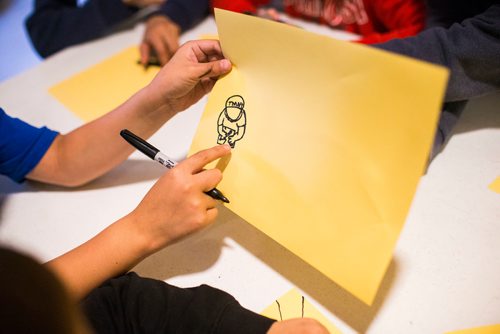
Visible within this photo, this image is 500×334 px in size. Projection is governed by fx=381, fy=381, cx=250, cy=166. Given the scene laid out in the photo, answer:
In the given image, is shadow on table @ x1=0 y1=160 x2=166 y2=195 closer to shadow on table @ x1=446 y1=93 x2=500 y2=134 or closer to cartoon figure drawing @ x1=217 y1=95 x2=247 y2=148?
cartoon figure drawing @ x1=217 y1=95 x2=247 y2=148

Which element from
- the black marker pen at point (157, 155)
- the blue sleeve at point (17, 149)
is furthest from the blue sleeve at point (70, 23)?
the black marker pen at point (157, 155)

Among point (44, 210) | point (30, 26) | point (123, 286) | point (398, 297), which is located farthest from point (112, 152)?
point (30, 26)

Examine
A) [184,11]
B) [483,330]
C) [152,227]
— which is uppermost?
[184,11]

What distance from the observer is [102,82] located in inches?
33.9

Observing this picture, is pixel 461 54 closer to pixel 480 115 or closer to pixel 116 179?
pixel 480 115

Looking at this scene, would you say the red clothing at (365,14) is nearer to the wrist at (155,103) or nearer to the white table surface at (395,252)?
the white table surface at (395,252)

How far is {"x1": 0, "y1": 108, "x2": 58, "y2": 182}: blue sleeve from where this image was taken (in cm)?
62

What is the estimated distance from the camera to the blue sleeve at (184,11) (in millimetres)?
973

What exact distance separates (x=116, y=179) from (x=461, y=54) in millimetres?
575

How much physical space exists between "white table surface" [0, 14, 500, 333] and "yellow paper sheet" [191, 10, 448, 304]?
0.06 metres

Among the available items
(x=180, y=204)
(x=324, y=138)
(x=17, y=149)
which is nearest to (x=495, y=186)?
(x=324, y=138)

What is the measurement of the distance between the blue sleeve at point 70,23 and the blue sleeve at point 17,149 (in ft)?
1.45

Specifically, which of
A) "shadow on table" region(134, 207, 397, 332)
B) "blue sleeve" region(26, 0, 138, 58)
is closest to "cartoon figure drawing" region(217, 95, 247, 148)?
"shadow on table" region(134, 207, 397, 332)

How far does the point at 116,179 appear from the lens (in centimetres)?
65
